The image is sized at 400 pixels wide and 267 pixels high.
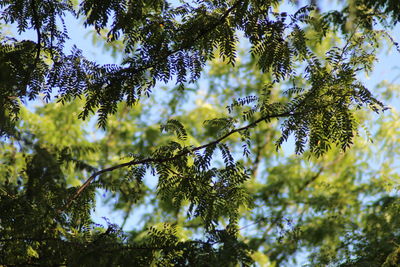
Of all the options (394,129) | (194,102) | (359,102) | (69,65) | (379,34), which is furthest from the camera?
(194,102)

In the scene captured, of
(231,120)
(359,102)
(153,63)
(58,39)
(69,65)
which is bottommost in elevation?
(359,102)

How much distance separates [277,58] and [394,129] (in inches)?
274

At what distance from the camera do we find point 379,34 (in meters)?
2.47

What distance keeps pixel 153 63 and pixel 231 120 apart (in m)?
0.56

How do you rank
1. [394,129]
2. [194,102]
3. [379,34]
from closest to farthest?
1. [379,34]
2. [394,129]
3. [194,102]

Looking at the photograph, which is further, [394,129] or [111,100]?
[394,129]

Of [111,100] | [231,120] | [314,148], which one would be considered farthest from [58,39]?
[314,148]

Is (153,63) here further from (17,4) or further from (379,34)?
(379,34)

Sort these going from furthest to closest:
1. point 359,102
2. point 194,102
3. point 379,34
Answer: point 194,102 → point 379,34 → point 359,102

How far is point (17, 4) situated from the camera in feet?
8.86

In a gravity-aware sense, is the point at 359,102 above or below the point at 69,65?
below

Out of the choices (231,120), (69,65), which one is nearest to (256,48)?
(231,120)

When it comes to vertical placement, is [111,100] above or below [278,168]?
below

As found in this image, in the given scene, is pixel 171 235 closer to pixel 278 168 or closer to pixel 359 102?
pixel 359 102
